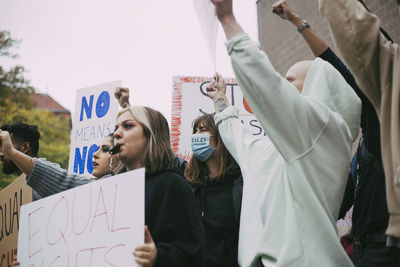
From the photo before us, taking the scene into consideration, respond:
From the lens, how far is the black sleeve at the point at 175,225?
1527 mm

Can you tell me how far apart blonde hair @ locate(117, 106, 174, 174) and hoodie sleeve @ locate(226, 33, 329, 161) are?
677 millimetres

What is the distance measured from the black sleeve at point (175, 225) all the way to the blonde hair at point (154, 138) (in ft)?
0.47

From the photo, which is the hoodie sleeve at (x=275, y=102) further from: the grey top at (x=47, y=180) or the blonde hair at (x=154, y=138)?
the grey top at (x=47, y=180)

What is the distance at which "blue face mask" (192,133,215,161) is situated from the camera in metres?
2.80

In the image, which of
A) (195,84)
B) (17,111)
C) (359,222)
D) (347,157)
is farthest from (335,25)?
(17,111)

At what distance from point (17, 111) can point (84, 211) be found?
49.2 feet

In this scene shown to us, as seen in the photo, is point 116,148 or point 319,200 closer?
point 319,200

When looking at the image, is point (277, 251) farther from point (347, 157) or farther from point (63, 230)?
point (63, 230)

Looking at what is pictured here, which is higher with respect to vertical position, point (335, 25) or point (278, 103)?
point (335, 25)

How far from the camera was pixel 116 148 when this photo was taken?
6.17 feet

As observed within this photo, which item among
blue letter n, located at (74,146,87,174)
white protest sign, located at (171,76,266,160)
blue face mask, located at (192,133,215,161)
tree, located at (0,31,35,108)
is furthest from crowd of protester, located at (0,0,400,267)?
tree, located at (0,31,35,108)

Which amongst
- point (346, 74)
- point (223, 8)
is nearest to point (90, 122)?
point (346, 74)

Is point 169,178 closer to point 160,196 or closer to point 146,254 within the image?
point 160,196

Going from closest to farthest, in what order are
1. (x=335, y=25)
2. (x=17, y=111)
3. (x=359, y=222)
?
(x=335, y=25) < (x=359, y=222) < (x=17, y=111)
